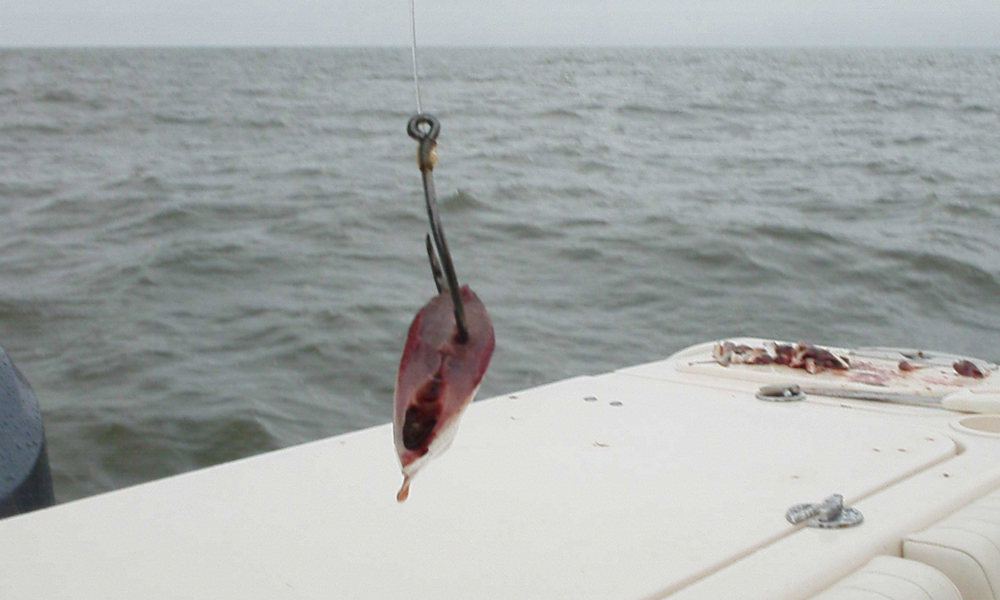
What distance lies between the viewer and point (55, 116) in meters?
15.9

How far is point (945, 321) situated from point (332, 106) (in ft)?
46.2

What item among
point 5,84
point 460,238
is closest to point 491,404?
point 460,238

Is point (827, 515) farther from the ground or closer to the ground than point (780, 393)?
farther from the ground

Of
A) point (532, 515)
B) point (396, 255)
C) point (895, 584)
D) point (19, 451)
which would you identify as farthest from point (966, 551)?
point (396, 255)

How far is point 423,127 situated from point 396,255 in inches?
277

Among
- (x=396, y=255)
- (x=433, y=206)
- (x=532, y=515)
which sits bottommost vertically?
(x=396, y=255)

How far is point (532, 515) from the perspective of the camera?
1625mm

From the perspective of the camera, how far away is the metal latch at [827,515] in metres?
1.53

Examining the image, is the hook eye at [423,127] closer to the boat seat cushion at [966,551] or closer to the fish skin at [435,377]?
the fish skin at [435,377]

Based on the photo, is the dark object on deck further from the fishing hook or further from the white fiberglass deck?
the fishing hook

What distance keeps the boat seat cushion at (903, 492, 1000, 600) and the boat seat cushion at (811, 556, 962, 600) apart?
4 cm

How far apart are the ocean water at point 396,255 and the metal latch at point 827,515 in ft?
10.6

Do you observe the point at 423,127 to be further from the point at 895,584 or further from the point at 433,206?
the point at 895,584

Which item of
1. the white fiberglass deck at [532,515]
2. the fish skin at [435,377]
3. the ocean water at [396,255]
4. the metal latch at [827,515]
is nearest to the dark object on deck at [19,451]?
the white fiberglass deck at [532,515]
